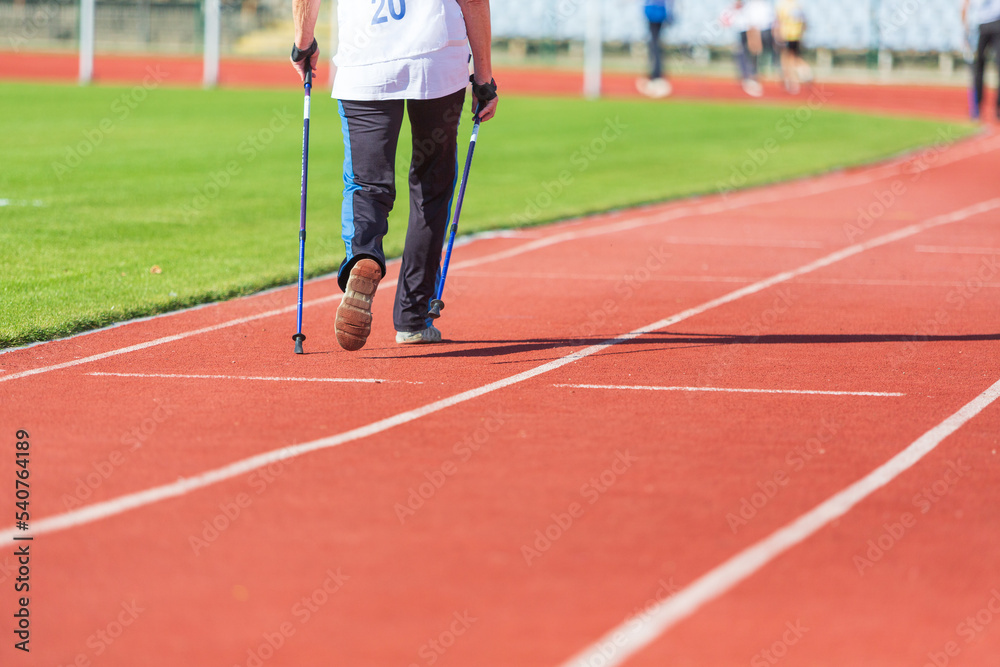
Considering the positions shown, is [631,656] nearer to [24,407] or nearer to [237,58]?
[24,407]

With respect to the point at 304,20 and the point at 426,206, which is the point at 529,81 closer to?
the point at 426,206

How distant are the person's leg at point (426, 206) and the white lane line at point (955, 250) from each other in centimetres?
663

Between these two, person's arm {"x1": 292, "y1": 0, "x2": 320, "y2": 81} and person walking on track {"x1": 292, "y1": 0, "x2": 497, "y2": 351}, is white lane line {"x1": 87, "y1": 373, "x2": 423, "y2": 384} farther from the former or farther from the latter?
person's arm {"x1": 292, "y1": 0, "x2": 320, "y2": 81}

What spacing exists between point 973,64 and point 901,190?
9.98m

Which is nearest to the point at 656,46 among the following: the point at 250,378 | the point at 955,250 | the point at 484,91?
the point at 955,250

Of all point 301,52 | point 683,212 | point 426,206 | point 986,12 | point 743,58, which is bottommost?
point 683,212

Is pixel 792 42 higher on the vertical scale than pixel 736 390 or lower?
higher

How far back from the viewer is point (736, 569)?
15.0ft

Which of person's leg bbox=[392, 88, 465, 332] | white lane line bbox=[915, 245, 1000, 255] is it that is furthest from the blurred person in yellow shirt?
person's leg bbox=[392, 88, 465, 332]

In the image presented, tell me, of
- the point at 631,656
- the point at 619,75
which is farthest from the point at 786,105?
the point at 631,656

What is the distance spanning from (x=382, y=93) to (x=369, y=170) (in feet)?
1.32

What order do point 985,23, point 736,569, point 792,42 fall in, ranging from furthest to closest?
1. point 792,42
2. point 985,23
3. point 736,569

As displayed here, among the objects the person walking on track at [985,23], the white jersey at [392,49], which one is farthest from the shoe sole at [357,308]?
the person walking on track at [985,23]

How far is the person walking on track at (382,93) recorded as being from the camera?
7805 mm
